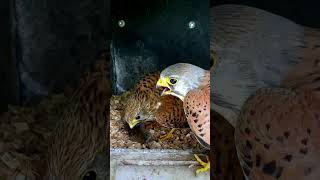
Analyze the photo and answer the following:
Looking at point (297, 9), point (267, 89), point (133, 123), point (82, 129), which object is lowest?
point (133, 123)

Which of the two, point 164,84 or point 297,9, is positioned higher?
point 297,9

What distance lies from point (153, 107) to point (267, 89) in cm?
92

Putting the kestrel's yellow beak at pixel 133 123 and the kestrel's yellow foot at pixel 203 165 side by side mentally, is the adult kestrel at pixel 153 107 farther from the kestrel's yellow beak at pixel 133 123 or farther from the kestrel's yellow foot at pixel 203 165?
the kestrel's yellow foot at pixel 203 165

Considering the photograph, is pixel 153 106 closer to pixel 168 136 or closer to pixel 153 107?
pixel 153 107

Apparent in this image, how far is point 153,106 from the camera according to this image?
2062 mm

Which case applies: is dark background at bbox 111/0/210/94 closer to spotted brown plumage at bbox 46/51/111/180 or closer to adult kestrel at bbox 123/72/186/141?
adult kestrel at bbox 123/72/186/141

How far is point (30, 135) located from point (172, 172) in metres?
0.60

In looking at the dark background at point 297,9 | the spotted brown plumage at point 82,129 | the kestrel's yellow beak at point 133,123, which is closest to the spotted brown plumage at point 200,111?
the kestrel's yellow beak at point 133,123

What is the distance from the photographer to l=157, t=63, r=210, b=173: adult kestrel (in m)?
1.94

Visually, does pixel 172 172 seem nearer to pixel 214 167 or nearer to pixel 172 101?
pixel 172 101

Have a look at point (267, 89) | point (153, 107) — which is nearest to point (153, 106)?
point (153, 107)

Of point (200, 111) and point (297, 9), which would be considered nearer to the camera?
point (297, 9)

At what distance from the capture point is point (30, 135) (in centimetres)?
167

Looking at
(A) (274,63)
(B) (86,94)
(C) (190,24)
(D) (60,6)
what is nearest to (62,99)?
(B) (86,94)
